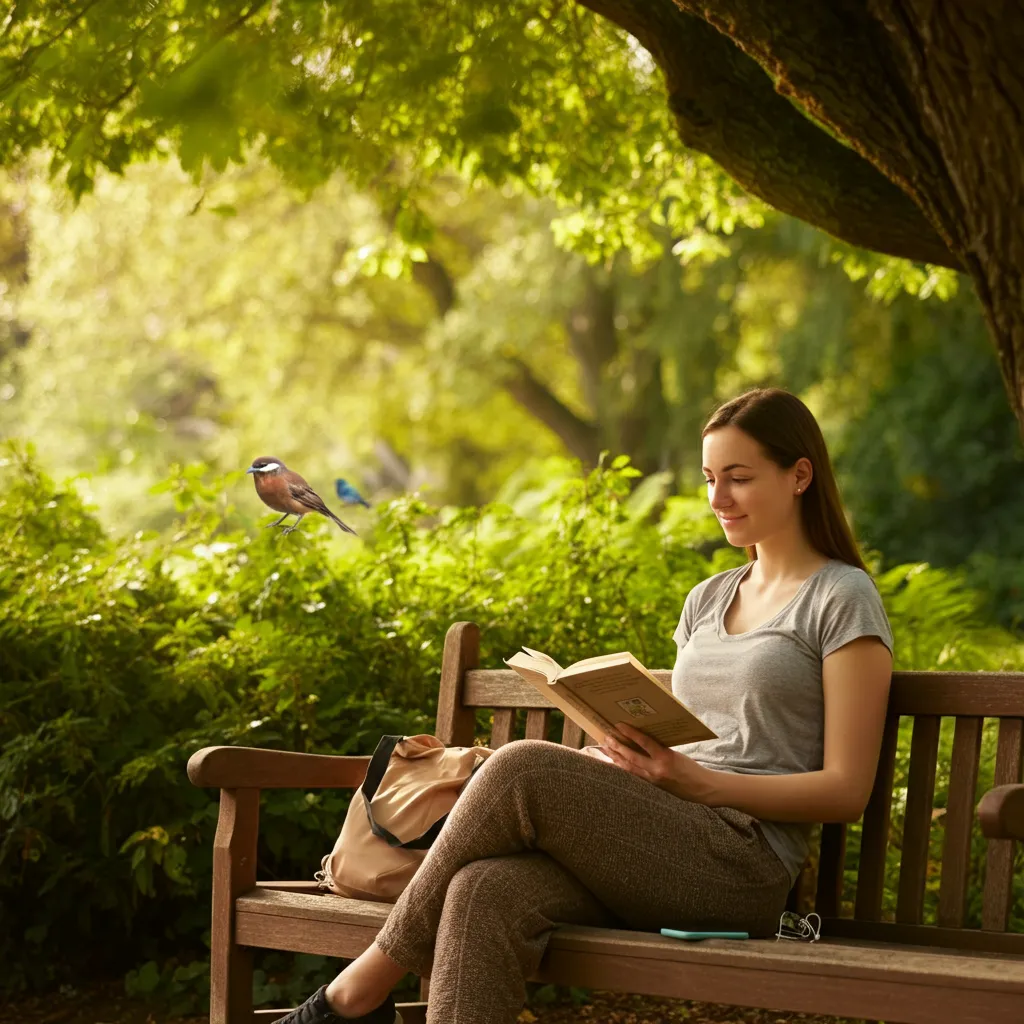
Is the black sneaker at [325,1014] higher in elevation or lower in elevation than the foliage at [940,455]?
lower

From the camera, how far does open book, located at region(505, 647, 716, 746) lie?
2602mm

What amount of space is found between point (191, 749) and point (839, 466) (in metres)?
12.5

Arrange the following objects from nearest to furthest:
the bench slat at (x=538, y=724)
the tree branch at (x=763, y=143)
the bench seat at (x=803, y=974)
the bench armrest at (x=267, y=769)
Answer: the bench seat at (x=803, y=974) < the bench armrest at (x=267, y=769) < the bench slat at (x=538, y=724) < the tree branch at (x=763, y=143)

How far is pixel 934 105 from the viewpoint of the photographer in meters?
3.31

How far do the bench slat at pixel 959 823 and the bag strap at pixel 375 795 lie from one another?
3.43 feet

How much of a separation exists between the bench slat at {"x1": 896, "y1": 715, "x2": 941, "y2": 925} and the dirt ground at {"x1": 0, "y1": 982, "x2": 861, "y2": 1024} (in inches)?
62.2

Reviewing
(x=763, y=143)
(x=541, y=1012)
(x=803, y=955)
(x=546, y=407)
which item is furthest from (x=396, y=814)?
(x=546, y=407)

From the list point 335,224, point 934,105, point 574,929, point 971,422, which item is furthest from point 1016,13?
point 335,224

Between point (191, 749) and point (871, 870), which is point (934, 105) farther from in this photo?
point (191, 749)

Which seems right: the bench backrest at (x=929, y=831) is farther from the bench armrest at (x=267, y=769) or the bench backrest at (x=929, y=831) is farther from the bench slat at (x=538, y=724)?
the bench armrest at (x=267, y=769)

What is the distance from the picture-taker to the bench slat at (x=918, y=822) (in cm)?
307

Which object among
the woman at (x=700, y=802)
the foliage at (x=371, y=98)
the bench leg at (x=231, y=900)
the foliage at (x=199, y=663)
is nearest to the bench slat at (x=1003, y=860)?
the woman at (x=700, y=802)

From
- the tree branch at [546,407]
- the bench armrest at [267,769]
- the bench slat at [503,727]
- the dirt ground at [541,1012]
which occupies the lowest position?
the dirt ground at [541,1012]

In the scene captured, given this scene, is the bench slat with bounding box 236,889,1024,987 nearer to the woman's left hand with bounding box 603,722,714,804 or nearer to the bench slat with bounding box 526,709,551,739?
the woman's left hand with bounding box 603,722,714,804
